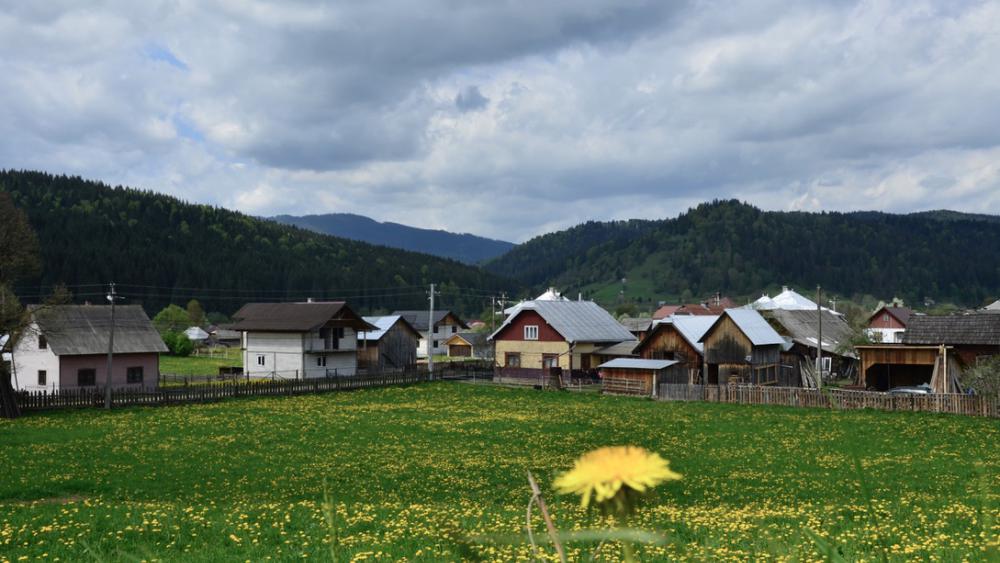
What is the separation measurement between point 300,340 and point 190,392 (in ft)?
62.0

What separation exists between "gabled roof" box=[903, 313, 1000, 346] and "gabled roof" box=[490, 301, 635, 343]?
85.6ft

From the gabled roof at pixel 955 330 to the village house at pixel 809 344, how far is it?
11915 millimetres

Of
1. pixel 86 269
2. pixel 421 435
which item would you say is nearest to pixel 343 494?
pixel 421 435

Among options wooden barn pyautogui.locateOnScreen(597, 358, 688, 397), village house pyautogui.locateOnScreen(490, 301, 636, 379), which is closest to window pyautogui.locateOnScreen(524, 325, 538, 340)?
village house pyautogui.locateOnScreen(490, 301, 636, 379)

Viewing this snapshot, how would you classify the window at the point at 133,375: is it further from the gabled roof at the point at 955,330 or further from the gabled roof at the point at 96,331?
the gabled roof at the point at 955,330

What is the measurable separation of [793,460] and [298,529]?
19420 mm

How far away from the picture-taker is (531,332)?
6950 cm

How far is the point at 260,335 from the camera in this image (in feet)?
235

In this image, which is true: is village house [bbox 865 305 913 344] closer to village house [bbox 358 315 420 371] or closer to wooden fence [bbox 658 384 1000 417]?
wooden fence [bbox 658 384 1000 417]

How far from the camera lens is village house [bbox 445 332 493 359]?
112312mm

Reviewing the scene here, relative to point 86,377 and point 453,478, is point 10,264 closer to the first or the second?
point 86,377

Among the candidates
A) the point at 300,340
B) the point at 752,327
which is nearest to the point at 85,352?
the point at 300,340

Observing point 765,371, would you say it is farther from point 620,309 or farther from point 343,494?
point 620,309

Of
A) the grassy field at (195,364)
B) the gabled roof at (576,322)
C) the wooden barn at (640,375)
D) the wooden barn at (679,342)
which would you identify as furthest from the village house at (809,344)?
the grassy field at (195,364)
